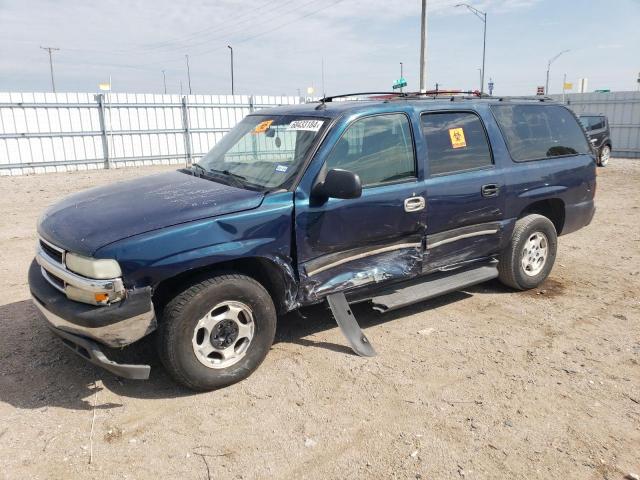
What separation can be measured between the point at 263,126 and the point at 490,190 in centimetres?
212

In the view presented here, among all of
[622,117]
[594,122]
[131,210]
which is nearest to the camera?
[131,210]

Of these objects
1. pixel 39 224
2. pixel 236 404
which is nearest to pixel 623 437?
pixel 236 404

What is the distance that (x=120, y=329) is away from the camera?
10.2 ft

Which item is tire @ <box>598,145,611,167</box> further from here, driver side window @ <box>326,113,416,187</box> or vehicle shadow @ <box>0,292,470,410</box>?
driver side window @ <box>326,113,416,187</box>

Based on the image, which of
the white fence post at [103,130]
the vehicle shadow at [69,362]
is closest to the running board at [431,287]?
the vehicle shadow at [69,362]

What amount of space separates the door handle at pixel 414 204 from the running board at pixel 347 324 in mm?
876

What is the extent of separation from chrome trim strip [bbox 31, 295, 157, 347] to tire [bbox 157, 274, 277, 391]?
12 cm

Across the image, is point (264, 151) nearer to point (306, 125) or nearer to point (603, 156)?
point (306, 125)

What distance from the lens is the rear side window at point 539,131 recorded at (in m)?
5.05

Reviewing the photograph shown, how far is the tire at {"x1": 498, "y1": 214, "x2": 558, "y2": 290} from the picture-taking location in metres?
5.18

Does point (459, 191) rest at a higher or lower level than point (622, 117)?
lower

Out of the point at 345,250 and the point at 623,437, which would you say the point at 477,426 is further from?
the point at 345,250

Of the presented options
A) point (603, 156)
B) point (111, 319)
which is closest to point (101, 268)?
point (111, 319)

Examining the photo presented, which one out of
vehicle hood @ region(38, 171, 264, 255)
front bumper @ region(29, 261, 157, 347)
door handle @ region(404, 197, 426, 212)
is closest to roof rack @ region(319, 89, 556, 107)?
door handle @ region(404, 197, 426, 212)
